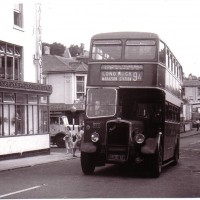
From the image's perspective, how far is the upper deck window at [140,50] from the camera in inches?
571

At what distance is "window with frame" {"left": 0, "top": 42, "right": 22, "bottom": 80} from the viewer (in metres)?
22.5

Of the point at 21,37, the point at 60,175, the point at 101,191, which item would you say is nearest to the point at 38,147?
the point at 21,37

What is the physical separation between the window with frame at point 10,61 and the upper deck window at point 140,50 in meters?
9.19

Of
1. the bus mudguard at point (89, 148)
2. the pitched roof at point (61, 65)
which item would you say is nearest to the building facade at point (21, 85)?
the bus mudguard at point (89, 148)

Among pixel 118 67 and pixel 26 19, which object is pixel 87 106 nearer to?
pixel 118 67

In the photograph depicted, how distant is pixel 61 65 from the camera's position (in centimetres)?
4872

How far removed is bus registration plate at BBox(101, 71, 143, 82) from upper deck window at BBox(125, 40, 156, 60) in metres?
0.42

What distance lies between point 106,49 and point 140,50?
3.22 feet

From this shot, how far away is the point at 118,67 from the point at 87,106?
149cm

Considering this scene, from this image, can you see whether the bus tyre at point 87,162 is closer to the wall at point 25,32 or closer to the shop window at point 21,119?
the shop window at point 21,119

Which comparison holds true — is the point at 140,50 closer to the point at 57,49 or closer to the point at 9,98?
the point at 9,98

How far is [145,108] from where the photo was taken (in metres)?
15.5

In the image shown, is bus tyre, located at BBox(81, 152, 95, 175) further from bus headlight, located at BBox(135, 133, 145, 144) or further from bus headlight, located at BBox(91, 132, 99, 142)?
bus headlight, located at BBox(135, 133, 145, 144)

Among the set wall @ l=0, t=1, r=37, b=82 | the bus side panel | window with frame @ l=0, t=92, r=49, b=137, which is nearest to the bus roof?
the bus side panel
